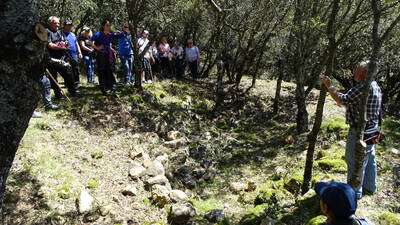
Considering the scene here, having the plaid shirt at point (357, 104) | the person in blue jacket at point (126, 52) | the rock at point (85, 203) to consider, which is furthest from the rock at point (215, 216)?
the person in blue jacket at point (126, 52)

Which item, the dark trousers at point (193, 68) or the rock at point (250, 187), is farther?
the dark trousers at point (193, 68)

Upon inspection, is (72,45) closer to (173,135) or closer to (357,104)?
(173,135)

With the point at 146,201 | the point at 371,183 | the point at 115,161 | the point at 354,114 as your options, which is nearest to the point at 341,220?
the point at 354,114

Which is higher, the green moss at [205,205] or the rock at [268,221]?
the rock at [268,221]

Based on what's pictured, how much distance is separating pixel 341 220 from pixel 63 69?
31.2ft

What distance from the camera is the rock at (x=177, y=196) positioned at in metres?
9.59

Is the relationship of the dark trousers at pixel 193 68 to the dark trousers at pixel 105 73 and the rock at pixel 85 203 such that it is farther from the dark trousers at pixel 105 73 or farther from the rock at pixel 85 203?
the rock at pixel 85 203

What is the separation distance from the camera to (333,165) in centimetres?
978

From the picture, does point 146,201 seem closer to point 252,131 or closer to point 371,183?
point 371,183

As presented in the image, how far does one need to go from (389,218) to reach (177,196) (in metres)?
4.13

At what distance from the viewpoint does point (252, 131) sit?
15.0 meters

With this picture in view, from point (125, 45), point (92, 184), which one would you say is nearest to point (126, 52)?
point (125, 45)

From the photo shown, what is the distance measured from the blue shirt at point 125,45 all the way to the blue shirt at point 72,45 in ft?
5.94

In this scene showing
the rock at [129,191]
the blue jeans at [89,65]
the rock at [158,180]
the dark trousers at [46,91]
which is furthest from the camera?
the blue jeans at [89,65]
